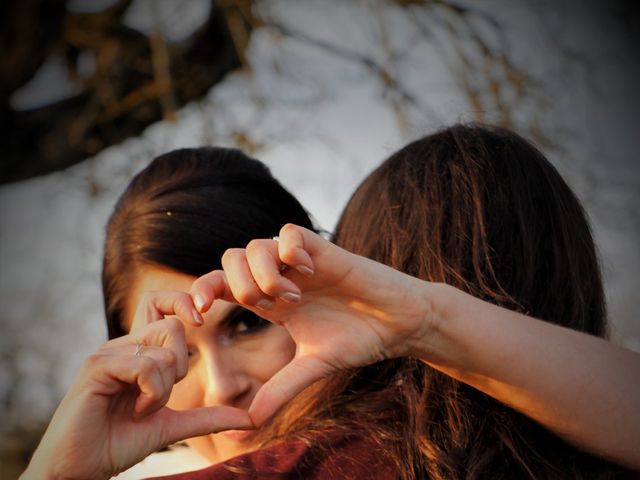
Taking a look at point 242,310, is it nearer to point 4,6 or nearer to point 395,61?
point 4,6

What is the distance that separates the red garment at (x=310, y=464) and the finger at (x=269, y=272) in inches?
11.6

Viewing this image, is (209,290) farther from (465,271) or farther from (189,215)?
(189,215)

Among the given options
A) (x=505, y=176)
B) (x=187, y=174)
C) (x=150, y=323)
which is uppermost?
(x=505, y=176)

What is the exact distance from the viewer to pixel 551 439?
3.78ft

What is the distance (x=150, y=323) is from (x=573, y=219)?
1013mm

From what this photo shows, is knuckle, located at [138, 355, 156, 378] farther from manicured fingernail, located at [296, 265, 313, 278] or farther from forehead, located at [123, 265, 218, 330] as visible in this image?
forehead, located at [123, 265, 218, 330]

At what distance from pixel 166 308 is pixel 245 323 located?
0.89 meters

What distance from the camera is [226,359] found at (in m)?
1.91

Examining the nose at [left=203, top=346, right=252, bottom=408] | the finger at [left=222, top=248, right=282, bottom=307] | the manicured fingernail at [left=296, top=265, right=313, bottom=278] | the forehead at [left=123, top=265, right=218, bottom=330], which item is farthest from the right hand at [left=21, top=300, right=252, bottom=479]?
the forehead at [left=123, top=265, right=218, bottom=330]

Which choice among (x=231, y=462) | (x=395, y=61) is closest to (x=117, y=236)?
(x=231, y=462)

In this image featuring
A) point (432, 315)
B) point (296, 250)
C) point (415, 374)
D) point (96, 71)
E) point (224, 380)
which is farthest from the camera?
point (96, 71)

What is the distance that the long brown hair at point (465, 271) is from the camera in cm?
110

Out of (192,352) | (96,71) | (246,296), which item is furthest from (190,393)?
(96,71)

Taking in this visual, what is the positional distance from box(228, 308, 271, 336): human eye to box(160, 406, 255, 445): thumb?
86 cm
